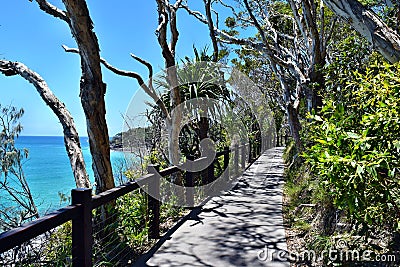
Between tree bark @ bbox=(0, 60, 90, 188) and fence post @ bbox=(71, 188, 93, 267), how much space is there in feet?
6.20

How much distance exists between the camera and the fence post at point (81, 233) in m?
2.95

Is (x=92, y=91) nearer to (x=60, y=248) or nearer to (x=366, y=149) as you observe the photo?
(x=60, y=248)

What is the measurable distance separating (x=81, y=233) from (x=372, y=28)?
3.27m

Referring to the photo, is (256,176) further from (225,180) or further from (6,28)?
(6,28)

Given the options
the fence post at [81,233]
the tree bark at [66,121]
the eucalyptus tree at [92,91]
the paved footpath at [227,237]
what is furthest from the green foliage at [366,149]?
the tree bark at [66,121]

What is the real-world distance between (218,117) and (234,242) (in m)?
4.47

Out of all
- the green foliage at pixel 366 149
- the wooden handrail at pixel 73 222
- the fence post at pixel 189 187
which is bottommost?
the fence post at pixel 189 187

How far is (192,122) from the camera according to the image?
7.80m

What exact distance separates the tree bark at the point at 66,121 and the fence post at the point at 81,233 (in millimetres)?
1889

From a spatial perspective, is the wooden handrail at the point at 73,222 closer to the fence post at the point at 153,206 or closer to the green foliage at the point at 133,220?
the fence post at the point at 153,206

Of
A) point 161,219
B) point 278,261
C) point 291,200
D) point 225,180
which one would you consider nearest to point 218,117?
point 225,180

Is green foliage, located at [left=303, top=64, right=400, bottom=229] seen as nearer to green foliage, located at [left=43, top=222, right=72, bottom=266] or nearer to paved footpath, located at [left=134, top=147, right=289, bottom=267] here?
paved footpath, located at [left=134, top=147, right=289, bottom=267]

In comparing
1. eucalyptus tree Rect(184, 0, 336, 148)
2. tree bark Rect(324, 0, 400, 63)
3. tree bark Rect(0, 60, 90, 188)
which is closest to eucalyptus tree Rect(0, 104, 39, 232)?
tree bark Rect(0, 60, 90, 188)

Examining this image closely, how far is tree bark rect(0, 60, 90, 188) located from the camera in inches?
192
